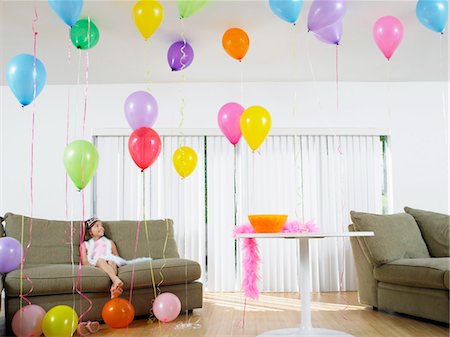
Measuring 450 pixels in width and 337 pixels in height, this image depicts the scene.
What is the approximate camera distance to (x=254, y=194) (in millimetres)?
6117

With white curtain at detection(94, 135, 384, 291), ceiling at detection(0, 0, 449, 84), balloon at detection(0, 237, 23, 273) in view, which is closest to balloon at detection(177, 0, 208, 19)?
ceiling at detection(0, 0, 449, 84)

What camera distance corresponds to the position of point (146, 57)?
17.1ft

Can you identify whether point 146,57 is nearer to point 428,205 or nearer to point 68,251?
point 68,251

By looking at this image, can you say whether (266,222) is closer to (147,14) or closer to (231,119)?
(231,119)

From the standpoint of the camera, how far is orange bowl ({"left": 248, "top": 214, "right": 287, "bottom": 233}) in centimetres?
336

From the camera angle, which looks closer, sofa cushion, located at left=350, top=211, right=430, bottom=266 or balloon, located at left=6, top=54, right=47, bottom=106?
balloon, located at left=6, top=54, right=47, bottom=106

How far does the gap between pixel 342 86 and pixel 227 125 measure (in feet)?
8.13

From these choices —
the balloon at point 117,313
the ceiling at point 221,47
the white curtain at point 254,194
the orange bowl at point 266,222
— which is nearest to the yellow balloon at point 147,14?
the ceiling at point 221,47

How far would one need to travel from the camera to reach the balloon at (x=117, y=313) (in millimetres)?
3785

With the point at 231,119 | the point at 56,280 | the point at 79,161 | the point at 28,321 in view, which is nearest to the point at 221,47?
the point at 231,119

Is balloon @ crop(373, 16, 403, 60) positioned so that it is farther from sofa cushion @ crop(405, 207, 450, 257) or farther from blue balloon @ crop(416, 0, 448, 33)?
sofa cushion @ crop(405, 207, 450, 257)

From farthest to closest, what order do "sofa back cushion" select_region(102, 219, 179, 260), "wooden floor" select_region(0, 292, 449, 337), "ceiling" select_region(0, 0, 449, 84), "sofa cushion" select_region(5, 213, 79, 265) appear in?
"sofa back cushion" select_region(102, 219, 179, 260)
"sofa cushion" select_region(5, 213, 79, 265)
"ceiling" select_region(0, 0, 449, 84)
"wooden floor" select_region(0, 292, 449, 337)

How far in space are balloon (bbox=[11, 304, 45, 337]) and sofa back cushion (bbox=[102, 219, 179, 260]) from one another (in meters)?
1.29

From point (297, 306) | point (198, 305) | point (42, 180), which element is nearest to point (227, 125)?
point (198, 305)
